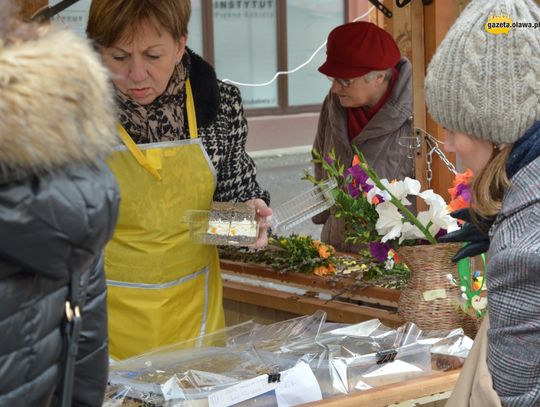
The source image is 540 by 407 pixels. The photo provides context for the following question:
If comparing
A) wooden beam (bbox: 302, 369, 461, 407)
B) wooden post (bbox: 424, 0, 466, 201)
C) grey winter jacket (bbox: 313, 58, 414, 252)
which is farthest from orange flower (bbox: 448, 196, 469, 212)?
grey winter jacket (bbox: 313, 58, 414, 252)

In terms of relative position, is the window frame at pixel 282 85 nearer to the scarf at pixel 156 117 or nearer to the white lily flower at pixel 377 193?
the scarf at pixel 156 117

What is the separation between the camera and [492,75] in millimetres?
1641

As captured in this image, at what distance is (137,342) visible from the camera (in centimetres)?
254

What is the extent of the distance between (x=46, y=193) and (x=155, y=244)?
4.45 feet

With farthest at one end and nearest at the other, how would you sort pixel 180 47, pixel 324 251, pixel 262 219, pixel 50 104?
pixel 324 251
pixel 262 219
pixel 180 47
pixel 50 104

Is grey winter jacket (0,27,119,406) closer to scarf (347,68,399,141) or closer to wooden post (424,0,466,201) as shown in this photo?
wooden post (424,0,466,201)

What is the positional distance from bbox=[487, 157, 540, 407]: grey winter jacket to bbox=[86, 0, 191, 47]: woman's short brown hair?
114 centimetres

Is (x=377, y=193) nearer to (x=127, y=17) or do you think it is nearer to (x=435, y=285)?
(x=435, y=285)

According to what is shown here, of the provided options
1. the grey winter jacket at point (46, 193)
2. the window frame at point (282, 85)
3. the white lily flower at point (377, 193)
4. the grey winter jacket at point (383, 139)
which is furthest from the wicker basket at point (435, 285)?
the window frame at point (282, 85)

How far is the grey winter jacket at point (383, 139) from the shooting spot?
3.54 m

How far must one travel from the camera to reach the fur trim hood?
1106 millimetres

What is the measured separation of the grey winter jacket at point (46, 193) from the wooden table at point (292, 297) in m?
1.49

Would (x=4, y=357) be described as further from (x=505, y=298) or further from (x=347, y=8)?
(x=347, y=8)

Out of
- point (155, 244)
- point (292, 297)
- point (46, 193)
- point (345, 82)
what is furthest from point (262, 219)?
point (46, 193)
